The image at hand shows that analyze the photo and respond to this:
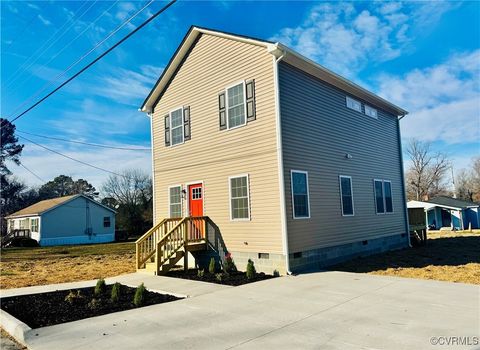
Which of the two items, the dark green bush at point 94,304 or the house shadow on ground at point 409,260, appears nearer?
the dark green bush at point 94,304

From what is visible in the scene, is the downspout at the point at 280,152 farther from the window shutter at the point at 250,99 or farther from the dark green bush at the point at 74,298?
the dark green bush at the point at 74,298

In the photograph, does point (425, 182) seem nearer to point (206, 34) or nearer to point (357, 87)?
point (357, 87)

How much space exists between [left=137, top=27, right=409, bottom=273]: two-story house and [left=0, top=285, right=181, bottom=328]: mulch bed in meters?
3.09

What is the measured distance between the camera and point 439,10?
9.75 meters

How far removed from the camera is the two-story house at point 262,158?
10.8 metres

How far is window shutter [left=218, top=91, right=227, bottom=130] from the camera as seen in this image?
40.6ft

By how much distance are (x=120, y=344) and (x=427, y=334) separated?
13.8ft

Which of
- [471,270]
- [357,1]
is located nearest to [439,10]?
[357,1]

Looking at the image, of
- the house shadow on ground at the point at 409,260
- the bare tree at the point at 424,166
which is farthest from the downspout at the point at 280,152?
the bare tree at the point at 424,166

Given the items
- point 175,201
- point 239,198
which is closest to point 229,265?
point 239,198

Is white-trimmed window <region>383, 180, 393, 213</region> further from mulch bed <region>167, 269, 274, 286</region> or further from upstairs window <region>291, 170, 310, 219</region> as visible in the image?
mulch bed <region>167, 269, 274, 286</region>

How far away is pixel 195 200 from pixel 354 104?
7.39 m

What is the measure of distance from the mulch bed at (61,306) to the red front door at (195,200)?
4.61m

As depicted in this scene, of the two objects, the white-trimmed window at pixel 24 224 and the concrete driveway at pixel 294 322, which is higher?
the white-trimmed window at pixel 24 224
